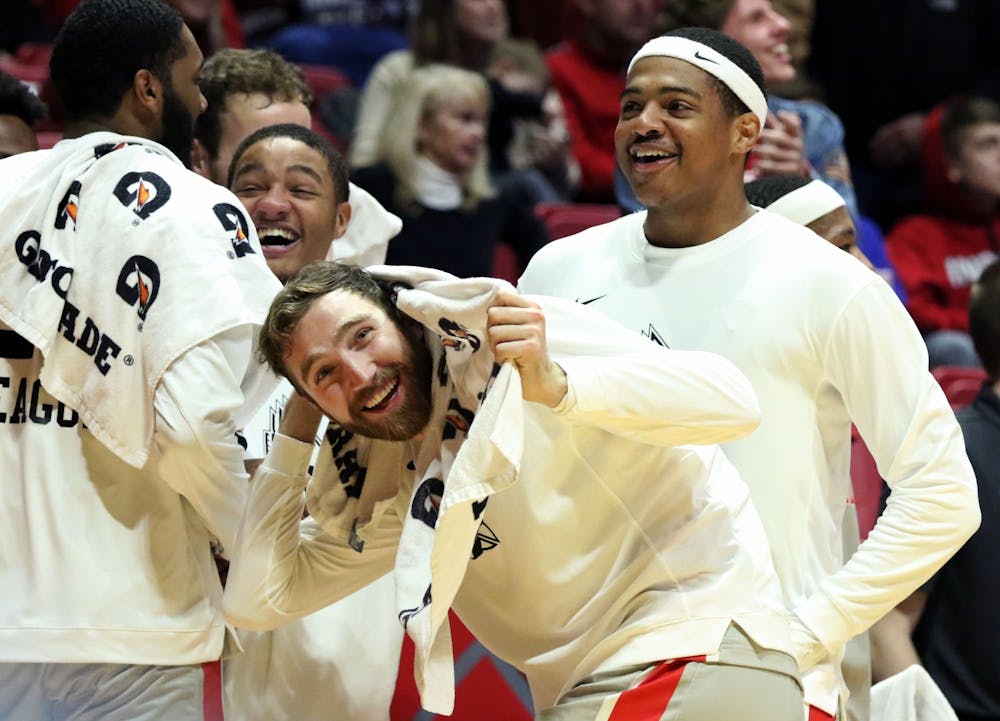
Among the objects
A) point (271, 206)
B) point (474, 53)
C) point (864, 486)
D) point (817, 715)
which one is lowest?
point (474, 53)

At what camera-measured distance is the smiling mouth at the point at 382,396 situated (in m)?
2.97

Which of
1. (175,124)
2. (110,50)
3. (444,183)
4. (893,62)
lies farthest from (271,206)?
(893,62)

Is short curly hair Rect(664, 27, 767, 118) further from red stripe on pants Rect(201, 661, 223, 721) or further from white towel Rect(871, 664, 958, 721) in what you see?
red stripe on pants Rect(201, 661, 223, 721)

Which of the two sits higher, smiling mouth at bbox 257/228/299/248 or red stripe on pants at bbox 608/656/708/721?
red stripe on pants at bbox 608/656/708/721

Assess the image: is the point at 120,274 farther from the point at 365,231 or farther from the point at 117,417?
the point at 365,231

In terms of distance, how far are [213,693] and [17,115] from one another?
166 cm

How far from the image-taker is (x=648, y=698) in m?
2.89

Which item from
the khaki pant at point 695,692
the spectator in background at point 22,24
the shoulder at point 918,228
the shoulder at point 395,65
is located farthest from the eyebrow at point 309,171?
the spectator in background at point 22,24

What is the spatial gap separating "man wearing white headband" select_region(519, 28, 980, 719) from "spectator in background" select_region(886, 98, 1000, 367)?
3.49m

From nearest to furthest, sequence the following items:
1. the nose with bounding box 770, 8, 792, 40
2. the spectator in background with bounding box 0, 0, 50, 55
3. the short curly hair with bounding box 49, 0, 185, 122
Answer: the short curly hair with bounding box 49, 0, 185, 122 < the nose with bounding box 770, 8, 792, 40 < the spectator in background with bounding box 0, 0, 50, 55

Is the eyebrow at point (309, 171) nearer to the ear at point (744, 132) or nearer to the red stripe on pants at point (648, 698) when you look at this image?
the ear at point (744, 132)

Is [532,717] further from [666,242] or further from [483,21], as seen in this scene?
[483,21]

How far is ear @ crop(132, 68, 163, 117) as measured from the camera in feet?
11.4

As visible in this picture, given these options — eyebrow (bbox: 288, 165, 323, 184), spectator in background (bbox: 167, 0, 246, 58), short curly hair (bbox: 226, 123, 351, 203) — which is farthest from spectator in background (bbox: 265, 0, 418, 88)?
eyebrow (bbox: 288, 165, 323, 184)
